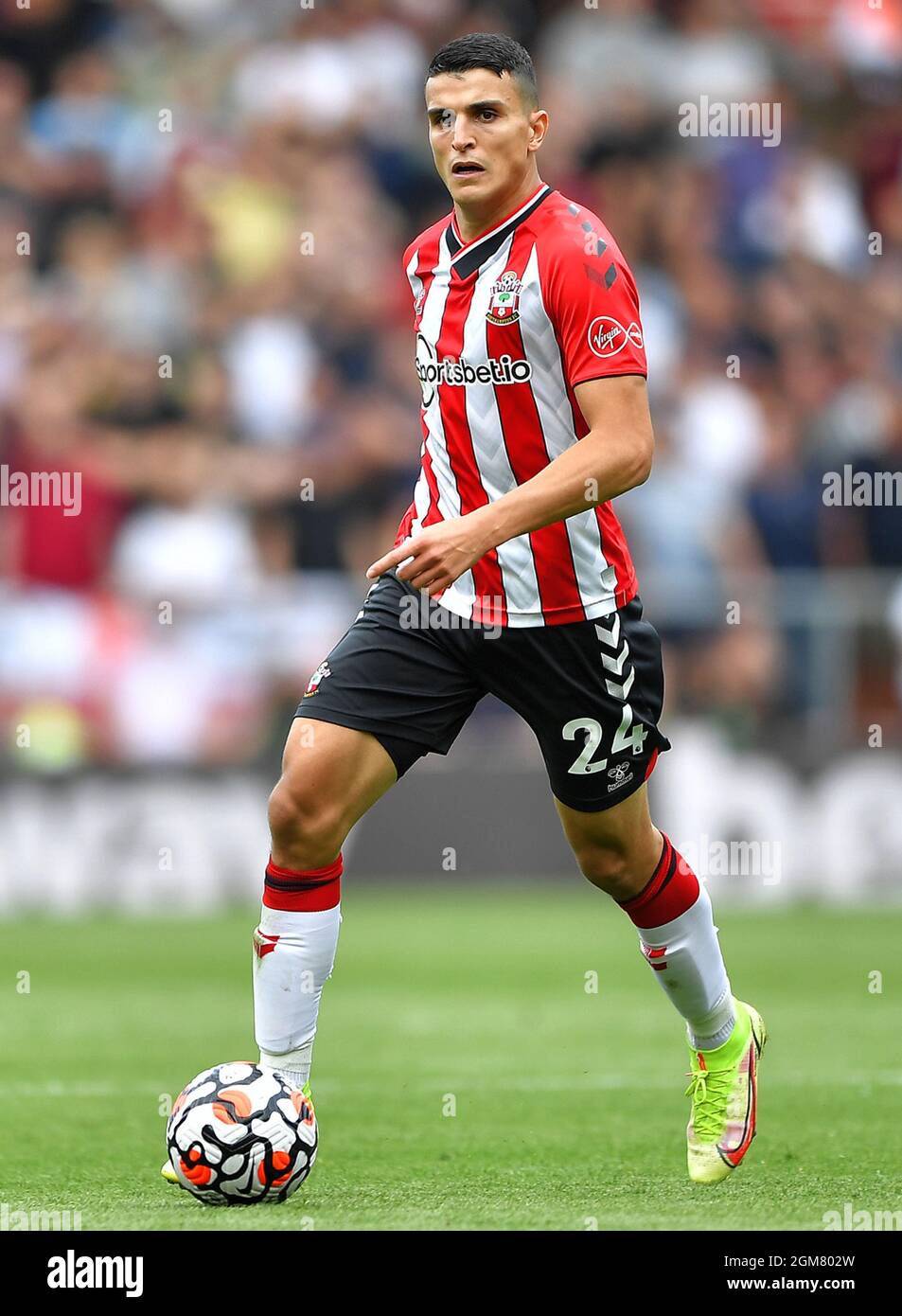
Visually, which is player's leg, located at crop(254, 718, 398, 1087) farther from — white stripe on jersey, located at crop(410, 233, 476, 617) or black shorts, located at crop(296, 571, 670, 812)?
white stripe on jersey, located at crop(410, 233, 476, 617)

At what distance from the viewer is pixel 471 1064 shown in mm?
7719

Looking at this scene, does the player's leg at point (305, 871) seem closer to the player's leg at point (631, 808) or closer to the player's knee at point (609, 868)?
the player's leg at point (631, 808)

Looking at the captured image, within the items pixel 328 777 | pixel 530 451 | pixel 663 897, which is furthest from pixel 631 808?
pixel 530 451

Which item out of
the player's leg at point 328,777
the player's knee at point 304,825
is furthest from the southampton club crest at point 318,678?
the player's knee at point 304,825

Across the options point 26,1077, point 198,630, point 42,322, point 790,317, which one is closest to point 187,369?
point 42,322

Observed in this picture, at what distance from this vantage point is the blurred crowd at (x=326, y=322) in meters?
12.9

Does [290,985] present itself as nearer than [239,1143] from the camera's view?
No

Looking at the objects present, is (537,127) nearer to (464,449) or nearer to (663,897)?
(464,449)

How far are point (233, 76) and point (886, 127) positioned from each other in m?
5.01

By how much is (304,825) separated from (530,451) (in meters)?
1.10

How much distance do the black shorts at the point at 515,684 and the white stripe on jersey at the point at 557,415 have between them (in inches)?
4.1

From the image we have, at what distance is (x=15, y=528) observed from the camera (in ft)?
42.3

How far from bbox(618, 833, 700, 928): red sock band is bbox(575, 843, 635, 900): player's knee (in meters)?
0.04

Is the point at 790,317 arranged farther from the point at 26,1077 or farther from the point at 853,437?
the point at 26,1077
